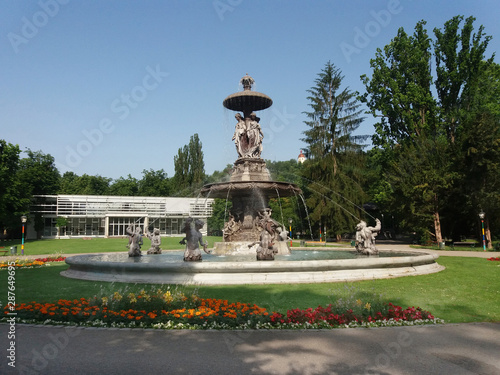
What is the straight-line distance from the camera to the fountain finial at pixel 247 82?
20406mm

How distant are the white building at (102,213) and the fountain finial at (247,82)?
139ft

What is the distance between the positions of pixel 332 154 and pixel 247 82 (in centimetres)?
2307

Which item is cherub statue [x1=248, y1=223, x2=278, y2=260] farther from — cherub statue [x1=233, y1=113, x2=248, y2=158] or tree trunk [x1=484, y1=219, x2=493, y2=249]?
Result: tree trunk [x1=484, y1=219, x2=493, y2=249]

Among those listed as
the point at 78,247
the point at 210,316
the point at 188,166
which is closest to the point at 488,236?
the point at 210,316

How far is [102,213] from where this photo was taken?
63.1 m

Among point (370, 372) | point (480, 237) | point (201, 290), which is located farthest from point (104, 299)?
point (480, 237)

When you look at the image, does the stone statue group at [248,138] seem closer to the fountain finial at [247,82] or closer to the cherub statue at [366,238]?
the fountain finial at [247,82]

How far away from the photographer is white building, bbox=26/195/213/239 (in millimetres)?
60438

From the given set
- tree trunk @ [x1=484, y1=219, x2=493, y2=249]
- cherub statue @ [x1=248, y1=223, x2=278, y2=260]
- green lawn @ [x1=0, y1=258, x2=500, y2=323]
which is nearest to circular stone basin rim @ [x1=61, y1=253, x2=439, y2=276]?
green lawn @ [x1=0, y1=258, x2=500, y2=323]

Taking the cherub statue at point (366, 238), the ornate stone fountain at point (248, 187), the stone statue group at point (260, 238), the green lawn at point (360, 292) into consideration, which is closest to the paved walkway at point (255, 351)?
the green lawn at point (360, 292)

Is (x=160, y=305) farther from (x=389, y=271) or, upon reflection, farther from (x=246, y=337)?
(x=389, y=271)

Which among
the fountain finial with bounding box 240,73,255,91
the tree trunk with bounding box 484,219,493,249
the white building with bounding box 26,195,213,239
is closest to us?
the fountain finial with bounding box 240,73,255,91

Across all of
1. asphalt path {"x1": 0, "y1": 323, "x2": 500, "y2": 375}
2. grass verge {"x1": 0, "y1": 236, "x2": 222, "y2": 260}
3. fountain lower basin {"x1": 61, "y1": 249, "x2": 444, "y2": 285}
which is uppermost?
fountain lower basin {"x1": 61, "y1": 249, "x2": 444, "y2": 285}

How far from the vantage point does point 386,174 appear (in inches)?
1454
